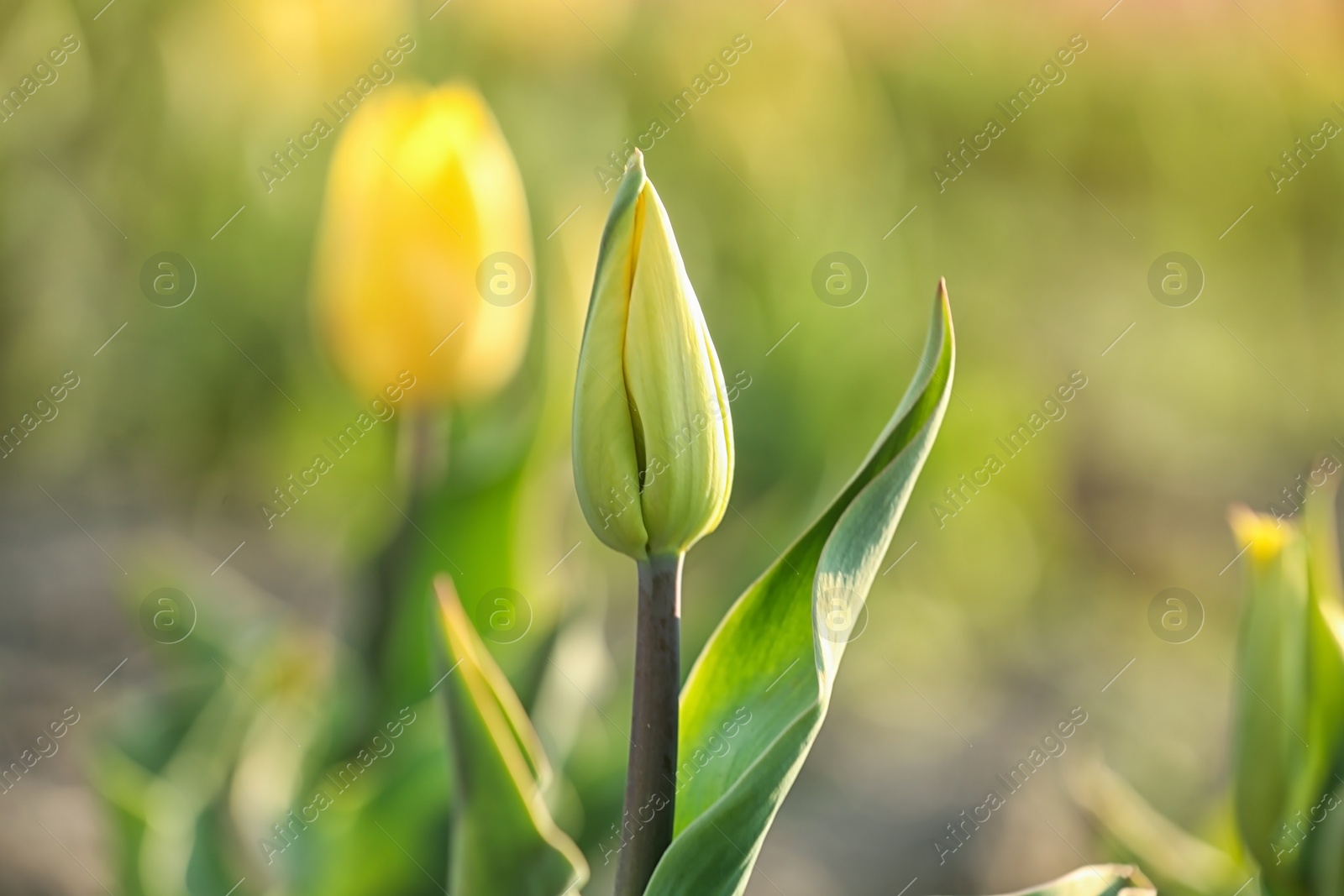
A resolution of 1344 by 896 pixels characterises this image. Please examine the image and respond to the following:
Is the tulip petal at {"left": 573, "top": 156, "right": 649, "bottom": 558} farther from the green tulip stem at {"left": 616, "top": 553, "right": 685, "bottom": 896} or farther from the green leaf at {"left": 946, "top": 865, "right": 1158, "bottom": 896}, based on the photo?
the green leaf at {"left": 946, "top": 865, "right": 1158, "bottom": 896}

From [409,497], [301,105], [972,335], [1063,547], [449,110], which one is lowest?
[1063,547]

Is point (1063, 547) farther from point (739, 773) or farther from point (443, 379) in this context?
point (739, 773)

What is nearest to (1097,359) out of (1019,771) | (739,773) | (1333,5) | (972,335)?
(972,335)

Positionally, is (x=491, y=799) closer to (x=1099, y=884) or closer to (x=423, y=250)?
(x=1099, y=884)

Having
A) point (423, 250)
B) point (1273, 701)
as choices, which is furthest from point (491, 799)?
point (423, 250)

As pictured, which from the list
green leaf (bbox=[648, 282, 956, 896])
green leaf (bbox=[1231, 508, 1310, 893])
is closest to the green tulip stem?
green leaf (bbox=[648, 282, 956, 896])
